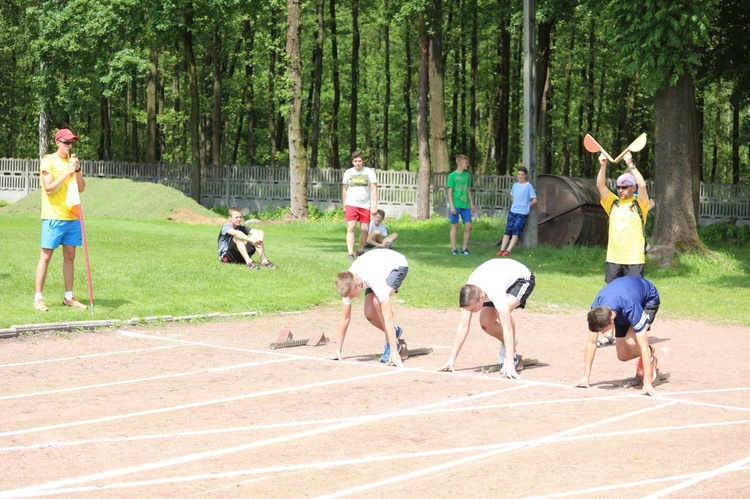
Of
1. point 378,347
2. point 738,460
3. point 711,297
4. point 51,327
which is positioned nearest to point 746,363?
point 378,347

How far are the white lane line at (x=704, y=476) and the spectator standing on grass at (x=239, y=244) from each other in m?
13.5

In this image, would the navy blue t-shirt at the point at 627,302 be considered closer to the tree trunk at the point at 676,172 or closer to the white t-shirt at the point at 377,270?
the white t-shirt at the point at 377,270

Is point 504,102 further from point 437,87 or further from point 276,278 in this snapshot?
point 276,278

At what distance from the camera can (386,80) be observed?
70562mm

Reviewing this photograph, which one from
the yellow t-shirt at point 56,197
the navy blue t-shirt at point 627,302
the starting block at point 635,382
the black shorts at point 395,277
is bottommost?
the starting block at point 635,382

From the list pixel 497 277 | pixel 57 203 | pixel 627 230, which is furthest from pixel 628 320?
pixel 57 203

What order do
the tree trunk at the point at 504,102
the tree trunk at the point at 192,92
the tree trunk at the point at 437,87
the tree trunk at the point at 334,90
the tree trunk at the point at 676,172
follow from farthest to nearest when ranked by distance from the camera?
the tree trunk at the point at 334,90, the tree trunk at the point at 504,102, the tree trunk at the point at 192,92, the tree trunk at the point at 437,87, the tree trunk at the point at 676,172

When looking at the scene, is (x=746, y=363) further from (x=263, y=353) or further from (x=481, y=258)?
(x=481, y=258)

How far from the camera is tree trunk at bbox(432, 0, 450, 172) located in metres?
38.3

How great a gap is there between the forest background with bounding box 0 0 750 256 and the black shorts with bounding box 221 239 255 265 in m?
9.15

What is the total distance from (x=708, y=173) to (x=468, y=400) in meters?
73.2

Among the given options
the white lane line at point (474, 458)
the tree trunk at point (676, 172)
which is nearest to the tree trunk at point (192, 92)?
the tree trunk at point (676, 172)

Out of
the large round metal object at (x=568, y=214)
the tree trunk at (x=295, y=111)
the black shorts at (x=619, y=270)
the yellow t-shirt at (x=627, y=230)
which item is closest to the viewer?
the yellow t-shirt at (x=627, y=230)

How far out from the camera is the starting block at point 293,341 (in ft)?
41.8
